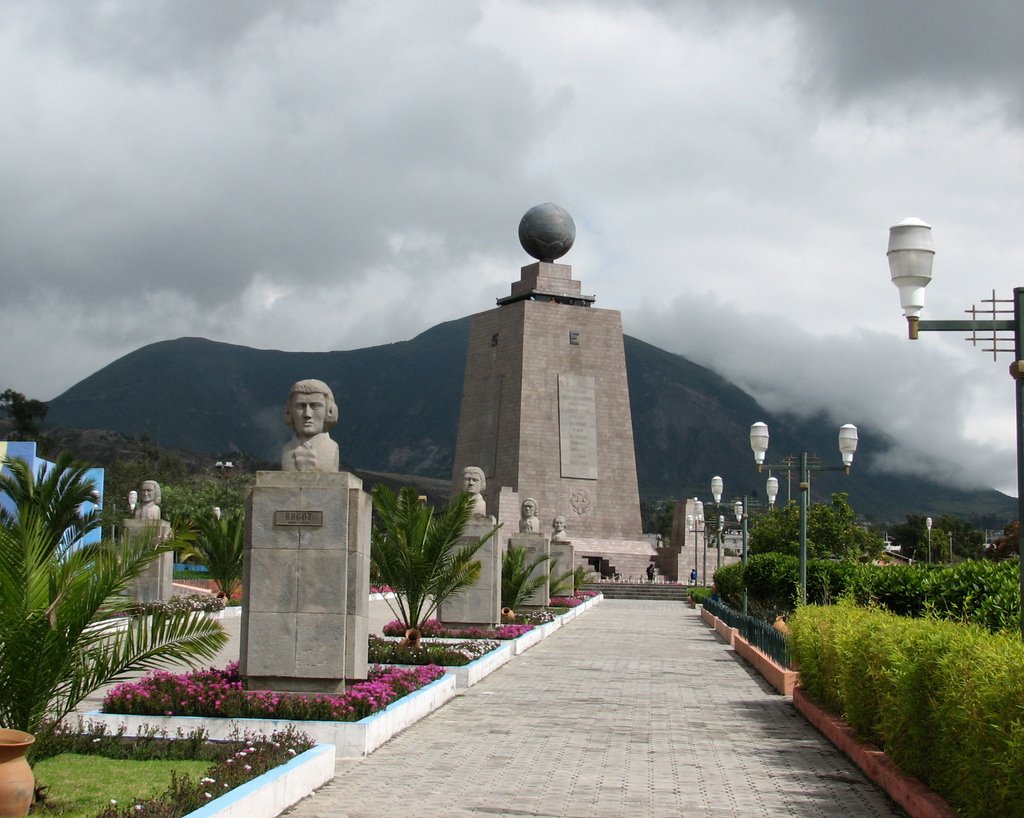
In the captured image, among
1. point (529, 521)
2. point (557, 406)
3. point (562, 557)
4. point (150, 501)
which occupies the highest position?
point (557, 406)

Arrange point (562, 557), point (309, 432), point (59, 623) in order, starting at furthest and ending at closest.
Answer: point (562, 557)
point (309, 432)
point (59, 623)

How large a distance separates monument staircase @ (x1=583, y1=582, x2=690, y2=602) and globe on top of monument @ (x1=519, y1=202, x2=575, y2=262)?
44.4 ft

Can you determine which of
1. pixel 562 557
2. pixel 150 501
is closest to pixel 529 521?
pixel 562 557

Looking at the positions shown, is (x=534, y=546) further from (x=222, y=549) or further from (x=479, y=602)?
(x=479, y=602)

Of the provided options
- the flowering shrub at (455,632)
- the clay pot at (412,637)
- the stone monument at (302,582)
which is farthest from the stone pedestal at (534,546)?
the stone monument at (302,582)

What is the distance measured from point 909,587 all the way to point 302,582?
7579 millimetres

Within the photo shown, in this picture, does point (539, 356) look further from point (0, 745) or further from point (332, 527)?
point (0, 745)

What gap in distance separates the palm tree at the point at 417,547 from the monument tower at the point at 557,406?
102 feet

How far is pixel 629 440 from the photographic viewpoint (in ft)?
159

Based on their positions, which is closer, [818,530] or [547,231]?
[818,530]

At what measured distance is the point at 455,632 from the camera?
17.4 m

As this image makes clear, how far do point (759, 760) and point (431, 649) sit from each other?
18.1ft

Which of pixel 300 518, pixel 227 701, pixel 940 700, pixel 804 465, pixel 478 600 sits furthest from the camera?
pixel 478 600

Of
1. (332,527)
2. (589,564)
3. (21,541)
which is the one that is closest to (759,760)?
(332,527)
